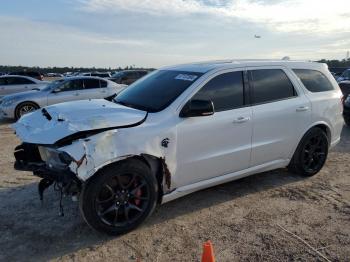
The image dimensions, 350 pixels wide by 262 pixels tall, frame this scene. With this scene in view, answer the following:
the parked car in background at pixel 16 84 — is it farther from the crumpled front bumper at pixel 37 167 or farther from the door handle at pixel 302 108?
the door handle at pixel 302 108

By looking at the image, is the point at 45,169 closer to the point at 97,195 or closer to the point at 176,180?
the point at 97,195

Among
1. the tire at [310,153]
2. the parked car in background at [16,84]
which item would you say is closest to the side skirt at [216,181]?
the tire at [310,153]

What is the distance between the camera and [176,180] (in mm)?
4348

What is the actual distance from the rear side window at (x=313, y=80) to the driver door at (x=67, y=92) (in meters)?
8.43

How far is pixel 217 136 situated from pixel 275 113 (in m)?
1.12

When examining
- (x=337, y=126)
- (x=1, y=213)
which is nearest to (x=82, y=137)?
(x=1, y=213)

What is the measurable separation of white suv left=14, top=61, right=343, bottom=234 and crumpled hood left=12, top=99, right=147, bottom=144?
0.04 ft

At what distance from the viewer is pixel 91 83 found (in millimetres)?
13031

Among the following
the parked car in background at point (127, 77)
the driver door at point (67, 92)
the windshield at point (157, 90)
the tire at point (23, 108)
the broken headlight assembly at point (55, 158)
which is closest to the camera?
the broken headlight assembly at point (55, 158)

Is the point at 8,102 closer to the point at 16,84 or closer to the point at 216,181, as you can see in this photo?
the point at 16,84

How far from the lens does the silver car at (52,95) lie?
11.8 meters

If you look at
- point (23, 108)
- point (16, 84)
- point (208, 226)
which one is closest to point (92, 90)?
point (23, 108)

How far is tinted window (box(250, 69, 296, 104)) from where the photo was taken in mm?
5086

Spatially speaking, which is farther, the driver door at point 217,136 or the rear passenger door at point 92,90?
the rear passenger door at point 92,90
